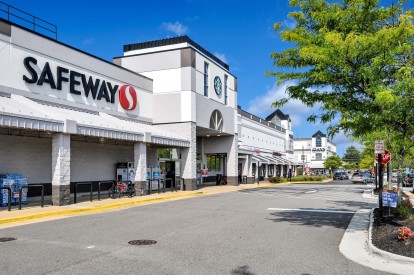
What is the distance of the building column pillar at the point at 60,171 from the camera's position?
17.8m

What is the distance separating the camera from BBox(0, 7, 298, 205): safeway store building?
1808 centimetres

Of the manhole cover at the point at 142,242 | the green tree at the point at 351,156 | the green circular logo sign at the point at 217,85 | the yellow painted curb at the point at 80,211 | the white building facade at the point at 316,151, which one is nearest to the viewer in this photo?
the manhole cover at the point at 142,242

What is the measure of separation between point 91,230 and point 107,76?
1531 cm

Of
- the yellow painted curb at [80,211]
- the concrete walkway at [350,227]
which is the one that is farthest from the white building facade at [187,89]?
the yellow painted curb at [80,211]

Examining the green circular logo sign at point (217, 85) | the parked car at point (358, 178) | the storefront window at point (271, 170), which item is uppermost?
the green circular logo sign at point (217, 85)

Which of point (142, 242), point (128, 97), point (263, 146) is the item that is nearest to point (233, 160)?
point (128, 97)

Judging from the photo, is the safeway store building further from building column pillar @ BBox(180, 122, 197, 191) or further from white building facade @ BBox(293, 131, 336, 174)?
white building facade @ BBox(293, 131, 336, 174)

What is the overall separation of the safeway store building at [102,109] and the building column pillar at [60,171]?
0.04 metres

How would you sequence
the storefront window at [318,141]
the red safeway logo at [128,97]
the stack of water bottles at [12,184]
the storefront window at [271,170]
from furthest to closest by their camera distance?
the storefront window at [318,141], the storefront window at [271,170], the red safeway logo at [128,97], the stack of water bottles at [12,184]

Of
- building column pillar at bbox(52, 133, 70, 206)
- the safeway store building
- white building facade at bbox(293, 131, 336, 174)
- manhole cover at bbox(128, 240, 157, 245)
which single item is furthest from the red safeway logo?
white building facade at bbox(293, 131, 336, 174)

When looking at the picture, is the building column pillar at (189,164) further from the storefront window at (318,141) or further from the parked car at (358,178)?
the storefront window at (318,141)

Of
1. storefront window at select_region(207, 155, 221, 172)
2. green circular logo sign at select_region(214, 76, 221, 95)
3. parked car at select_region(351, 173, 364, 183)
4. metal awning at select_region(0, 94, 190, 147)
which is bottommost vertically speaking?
parked car at select_region(351, 173, 364, 183)

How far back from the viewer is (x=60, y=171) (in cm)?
1784

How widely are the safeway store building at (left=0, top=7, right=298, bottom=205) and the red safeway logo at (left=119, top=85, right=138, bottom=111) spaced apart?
66 mm
